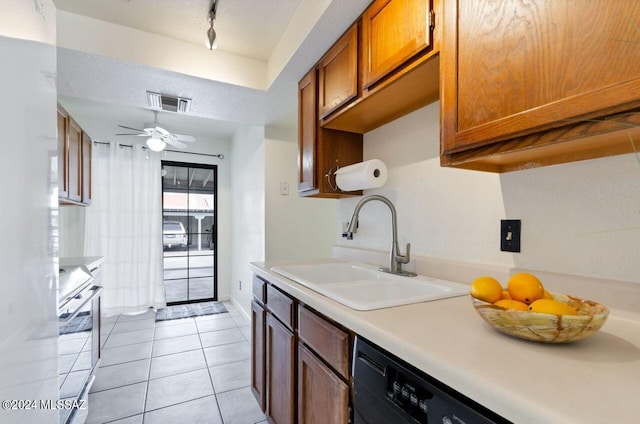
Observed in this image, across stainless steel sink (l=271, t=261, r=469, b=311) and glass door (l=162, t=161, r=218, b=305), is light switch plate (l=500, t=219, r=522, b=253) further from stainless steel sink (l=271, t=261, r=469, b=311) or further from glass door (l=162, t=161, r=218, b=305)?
glass door (l=162, t=161, r=218, b=305)

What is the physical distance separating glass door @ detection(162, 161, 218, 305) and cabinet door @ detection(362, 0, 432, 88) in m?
3.45

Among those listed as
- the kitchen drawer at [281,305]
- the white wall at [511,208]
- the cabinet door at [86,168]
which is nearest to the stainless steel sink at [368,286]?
the kitchen drawer at [281,305]

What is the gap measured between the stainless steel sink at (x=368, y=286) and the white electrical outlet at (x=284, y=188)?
4.60ft

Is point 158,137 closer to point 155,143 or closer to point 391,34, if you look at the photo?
point 155,143

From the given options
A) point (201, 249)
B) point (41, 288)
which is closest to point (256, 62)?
point (41, 288)

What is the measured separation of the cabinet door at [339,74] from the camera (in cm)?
144

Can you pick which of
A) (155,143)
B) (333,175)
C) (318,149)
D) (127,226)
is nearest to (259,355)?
(333,175)

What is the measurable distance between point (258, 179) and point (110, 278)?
231cm

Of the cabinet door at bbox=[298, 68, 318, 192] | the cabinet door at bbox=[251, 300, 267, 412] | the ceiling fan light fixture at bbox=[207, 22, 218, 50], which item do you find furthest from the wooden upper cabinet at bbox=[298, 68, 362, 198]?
the cabinet door at bbox=[251, 300, 267, 412]

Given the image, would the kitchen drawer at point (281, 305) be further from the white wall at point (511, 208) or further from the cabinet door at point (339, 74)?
the cabinet door at point (339, 74)

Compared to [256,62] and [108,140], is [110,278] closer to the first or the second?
[108,140]

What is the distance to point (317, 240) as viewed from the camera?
3266mm

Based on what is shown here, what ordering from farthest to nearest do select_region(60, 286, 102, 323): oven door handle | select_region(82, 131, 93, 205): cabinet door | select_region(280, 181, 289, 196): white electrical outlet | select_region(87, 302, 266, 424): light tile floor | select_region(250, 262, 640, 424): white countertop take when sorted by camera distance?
select_region(280, 181, 289, 196): white electrical outlet, select_region(82, 131, 93, 205): cabinet door, select_region(87, 302, 266, 424): light tile floor, select_region(60, 286, 102, 323): oven door handle, select_region(250, 262, 640, 424): white countertop

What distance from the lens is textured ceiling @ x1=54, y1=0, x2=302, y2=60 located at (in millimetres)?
1651
